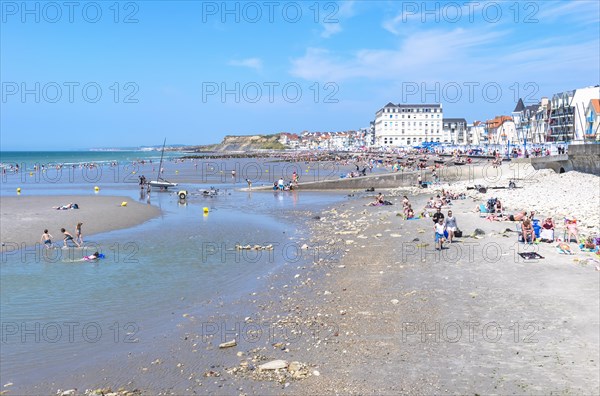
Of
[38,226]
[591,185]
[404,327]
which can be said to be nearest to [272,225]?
[38,226]

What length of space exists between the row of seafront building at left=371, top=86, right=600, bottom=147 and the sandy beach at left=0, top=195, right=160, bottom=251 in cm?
4567

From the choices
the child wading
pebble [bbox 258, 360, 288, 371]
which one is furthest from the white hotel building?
pebble [bbox 258, 360, 288, 371]

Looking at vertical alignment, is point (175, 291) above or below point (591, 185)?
below

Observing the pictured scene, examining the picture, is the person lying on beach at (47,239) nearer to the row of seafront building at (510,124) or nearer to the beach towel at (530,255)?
the beach towel at (530,255)

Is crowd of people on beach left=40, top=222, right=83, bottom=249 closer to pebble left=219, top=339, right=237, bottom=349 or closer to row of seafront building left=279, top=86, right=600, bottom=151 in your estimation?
pebble left=219, top=339, right=237, bottom=349

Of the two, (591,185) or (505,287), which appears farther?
(591,185)

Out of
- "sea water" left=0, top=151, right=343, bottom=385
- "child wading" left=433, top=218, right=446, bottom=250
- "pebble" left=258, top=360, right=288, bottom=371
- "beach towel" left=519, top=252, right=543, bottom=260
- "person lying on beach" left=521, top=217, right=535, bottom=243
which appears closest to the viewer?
"pebble" left=258, top=360, right=288, bottom=371

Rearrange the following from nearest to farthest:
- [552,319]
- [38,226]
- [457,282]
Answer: [552,319] < [457,282] < [38,226]

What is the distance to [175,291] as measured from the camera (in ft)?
44.9

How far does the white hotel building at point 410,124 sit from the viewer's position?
168m

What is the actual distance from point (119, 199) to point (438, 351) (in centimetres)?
3479

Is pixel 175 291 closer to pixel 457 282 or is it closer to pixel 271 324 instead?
pixel 271 324

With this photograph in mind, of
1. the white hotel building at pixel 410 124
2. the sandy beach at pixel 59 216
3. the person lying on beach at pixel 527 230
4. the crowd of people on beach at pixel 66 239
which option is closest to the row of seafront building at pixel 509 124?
the white hotel building at pixel 410 124

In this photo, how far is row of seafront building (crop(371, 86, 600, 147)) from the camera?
8894 centimetres
